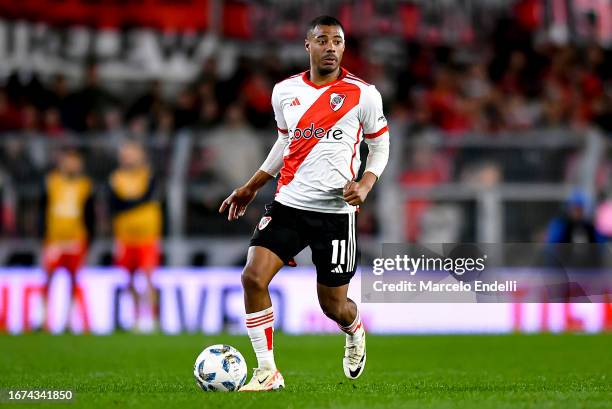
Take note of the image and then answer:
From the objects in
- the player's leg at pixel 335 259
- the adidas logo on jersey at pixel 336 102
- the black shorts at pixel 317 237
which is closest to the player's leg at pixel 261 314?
the black shorts at pixel 317 237

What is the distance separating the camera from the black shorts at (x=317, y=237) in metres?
7.75

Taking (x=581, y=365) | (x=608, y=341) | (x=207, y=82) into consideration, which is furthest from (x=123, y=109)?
(x=581, y=365)

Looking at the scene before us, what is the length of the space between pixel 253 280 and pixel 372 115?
1.36m

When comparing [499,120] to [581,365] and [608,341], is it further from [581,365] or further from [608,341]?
[581,365]

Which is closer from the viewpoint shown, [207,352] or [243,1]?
→ [207,352]

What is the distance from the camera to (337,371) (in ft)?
32.1

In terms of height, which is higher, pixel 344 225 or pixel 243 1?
pixel 243 1

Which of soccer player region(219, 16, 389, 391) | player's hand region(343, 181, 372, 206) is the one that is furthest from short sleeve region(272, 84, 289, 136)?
player's hand region(343, 181, 372, 206)

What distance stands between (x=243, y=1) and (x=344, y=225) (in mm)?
13108

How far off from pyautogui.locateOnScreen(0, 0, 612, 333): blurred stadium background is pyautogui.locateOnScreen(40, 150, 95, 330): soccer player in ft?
0.62

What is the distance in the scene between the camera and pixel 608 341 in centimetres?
1344

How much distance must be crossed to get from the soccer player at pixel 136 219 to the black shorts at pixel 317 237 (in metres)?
8.22

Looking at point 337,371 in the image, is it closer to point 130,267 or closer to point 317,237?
point 317,237

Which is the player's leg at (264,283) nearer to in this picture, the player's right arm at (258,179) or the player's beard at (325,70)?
the player's right arm at (258,179)
